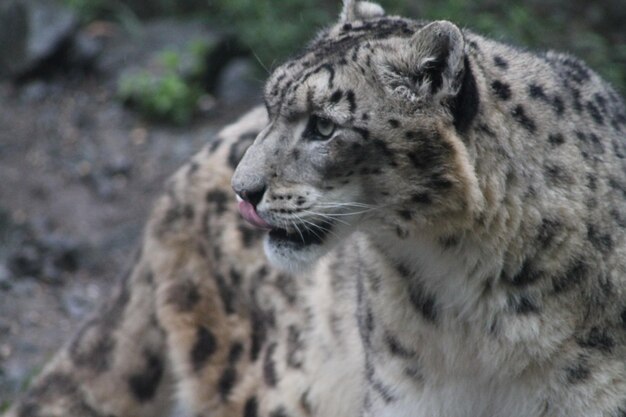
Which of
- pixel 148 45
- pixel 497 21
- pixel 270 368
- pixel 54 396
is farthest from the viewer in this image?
pixel 148 45

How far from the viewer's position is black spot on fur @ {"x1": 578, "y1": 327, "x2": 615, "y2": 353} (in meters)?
3.51

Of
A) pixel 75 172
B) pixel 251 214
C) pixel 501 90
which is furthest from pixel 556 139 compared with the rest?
pixel 75 172

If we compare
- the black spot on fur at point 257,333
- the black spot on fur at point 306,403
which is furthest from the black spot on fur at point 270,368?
the black spot on fur at point 306,403

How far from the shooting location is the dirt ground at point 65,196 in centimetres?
668

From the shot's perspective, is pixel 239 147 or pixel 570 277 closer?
pixel 570 277

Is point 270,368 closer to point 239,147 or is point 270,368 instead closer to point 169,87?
point 239,147

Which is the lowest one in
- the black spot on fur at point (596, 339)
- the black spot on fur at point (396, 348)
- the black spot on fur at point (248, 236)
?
the black spot on fur at point (248, 236)

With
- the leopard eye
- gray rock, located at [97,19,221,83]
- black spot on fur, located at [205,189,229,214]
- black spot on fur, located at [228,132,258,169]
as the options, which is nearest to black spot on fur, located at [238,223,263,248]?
black spot on fur, located at [205,189,229,214]

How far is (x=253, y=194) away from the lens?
3.53m

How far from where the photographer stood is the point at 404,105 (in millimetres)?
3436

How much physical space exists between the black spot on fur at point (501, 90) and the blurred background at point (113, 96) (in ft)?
12.4

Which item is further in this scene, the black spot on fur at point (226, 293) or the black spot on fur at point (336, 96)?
the black spot on fur at point (226, 293)

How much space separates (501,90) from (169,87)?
17.3 ft

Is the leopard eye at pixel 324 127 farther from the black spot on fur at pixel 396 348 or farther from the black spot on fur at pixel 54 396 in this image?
the black spot on fur at pixel 54 396
